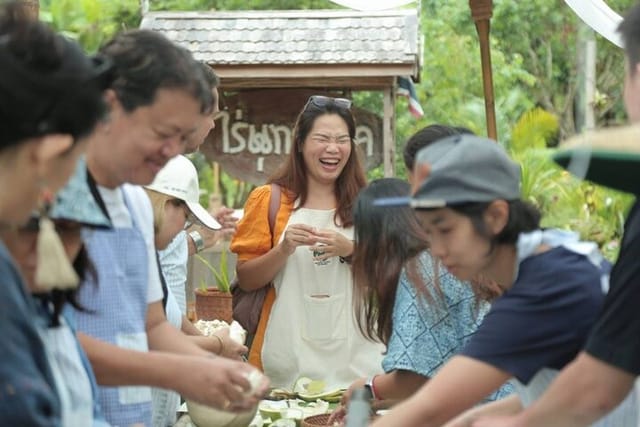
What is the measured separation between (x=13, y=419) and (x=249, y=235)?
2.96 m

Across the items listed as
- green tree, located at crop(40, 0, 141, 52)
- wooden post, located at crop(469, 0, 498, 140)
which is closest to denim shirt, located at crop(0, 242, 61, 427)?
wooden post, located at crop(469, 0, 498, 140)

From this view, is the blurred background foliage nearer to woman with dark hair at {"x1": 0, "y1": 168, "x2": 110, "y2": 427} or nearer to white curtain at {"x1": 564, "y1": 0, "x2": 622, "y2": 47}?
white curtain at {"x1": 564, "y1": 0, "x2": 622, "y2": 47}

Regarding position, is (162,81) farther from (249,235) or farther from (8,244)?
(249,235)

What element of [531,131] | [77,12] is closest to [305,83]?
[77,12]

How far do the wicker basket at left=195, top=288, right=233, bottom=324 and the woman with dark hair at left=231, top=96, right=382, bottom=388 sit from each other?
553 mm

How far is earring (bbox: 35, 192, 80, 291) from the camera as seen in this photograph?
1862 mm

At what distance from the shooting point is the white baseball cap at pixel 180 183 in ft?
12.3

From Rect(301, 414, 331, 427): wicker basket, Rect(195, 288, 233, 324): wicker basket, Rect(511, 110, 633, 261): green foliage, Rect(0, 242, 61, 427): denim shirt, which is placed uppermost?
Rect(0, 242, 61, 427): denim shirt

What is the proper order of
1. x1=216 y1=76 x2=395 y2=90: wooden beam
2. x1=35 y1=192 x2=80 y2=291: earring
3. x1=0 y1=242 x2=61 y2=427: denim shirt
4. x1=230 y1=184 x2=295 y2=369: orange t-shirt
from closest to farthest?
x1=0 y1=242 x2=61 y2=427: denim shirt → x1=35 y1=192 x2=80 y2=291: earring → x1=230 y1=184 x2=295 y2=369: orange t-shirt → x1=216 y1=76 x2=395 y2=90: wooden beam

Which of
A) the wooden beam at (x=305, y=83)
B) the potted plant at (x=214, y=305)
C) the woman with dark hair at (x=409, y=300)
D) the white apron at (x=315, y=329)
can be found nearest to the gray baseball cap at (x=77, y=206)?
the woman with dark hair at (x=409, y=300)

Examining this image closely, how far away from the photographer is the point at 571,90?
724 inches

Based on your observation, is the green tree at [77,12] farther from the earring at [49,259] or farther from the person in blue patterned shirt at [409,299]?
the earring at [49,259]

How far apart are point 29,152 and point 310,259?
286 centimetres

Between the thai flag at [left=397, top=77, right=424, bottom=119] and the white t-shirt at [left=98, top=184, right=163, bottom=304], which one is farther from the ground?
the white t-shirt at [left=98, top=184, right=163, bottom=304]
